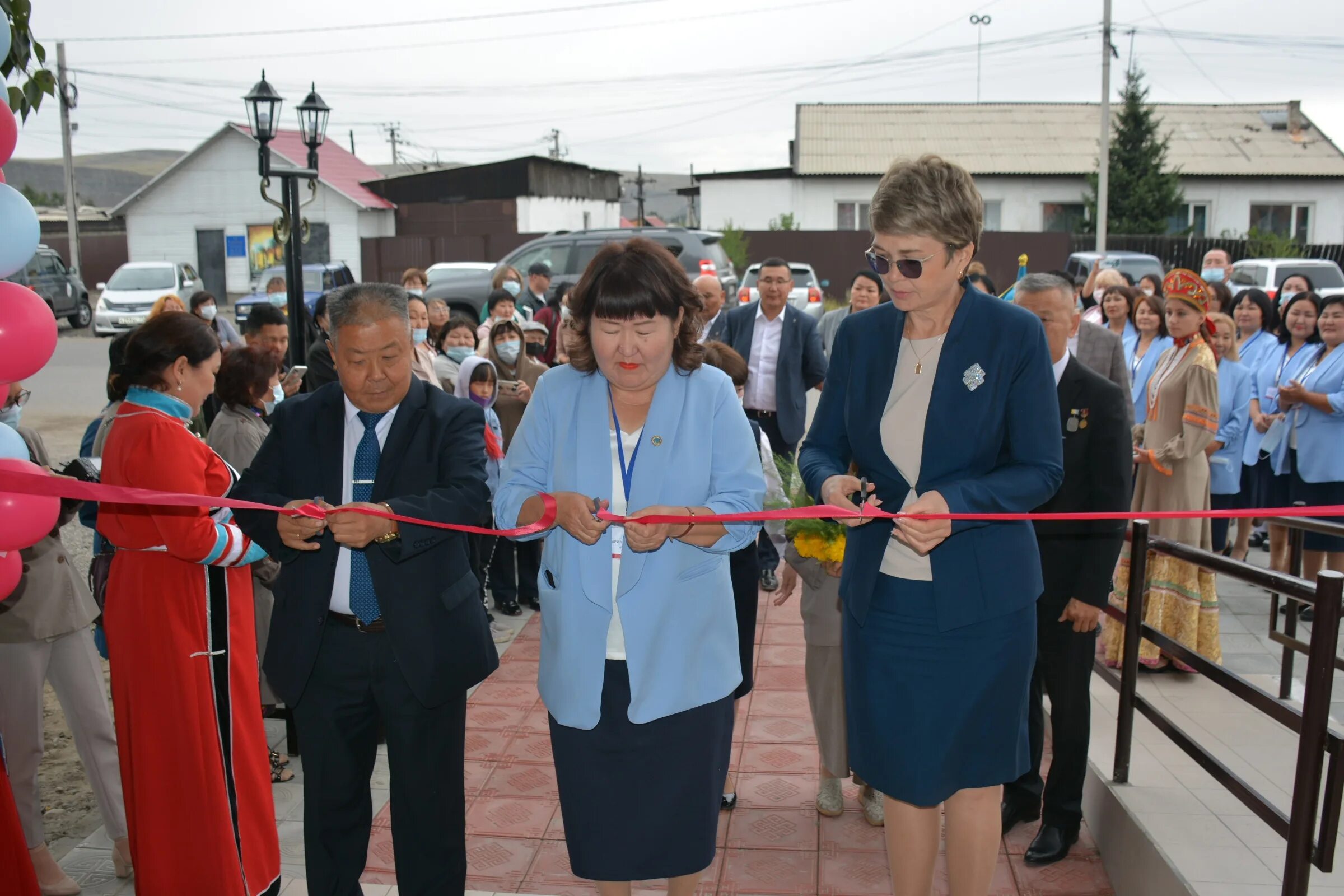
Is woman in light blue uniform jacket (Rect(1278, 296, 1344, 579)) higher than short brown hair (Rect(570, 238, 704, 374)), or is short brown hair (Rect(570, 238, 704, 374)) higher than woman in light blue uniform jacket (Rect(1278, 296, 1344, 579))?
short brown hair (Rect(570, 238, 704, 374))

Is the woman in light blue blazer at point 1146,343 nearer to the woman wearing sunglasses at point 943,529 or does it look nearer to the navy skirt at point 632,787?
the woman wearing sunglasses at point 943,529

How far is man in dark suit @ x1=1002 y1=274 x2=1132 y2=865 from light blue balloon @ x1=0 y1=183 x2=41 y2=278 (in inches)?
117

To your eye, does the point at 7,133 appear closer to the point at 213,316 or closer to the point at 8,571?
the point at 8,571

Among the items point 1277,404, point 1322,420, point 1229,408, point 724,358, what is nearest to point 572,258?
point 1277,404

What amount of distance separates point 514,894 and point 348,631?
117 centimetres

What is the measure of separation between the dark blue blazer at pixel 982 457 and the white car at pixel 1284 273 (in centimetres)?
1889

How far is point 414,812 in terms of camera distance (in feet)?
10.1

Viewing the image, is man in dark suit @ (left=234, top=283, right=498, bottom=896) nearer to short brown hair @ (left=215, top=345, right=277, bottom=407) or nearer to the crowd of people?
the crowd of people

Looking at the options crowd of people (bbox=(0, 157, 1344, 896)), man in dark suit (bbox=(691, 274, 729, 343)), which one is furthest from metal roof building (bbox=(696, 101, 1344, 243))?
crowd of people (bbox=(0, 157, 1344, 896))

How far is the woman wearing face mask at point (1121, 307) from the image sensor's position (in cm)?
812

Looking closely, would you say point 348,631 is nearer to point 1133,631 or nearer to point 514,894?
point 514,894

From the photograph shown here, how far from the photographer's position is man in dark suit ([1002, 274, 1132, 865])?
3.55 m

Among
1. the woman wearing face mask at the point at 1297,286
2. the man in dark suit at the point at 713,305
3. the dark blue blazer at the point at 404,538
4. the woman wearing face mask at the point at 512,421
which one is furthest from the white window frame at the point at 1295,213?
the dark blue blazer at the point at 404,538

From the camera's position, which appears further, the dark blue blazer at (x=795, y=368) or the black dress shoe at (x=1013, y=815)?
the dark blue blazer at (x=795, y=368)
